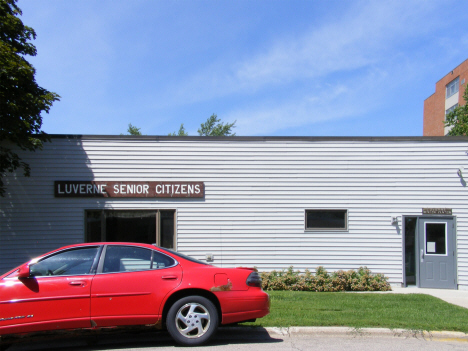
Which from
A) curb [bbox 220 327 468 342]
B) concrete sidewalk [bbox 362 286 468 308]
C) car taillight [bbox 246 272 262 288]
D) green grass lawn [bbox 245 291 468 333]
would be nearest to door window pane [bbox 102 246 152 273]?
car taillight [bbox 246 272 262 288]

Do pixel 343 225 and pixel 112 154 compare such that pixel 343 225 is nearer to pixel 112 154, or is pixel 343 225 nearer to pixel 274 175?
pixel 274 175

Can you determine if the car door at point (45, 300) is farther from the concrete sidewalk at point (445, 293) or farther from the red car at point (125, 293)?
the concrete sidewalk at point (445, 293)

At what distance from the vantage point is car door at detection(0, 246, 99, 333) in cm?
559

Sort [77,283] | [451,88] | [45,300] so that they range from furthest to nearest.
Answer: [451,88] → [77,283] → [45,300]

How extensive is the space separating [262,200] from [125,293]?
673cm

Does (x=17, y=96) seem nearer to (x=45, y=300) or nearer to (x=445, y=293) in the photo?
(x=45, y=300)

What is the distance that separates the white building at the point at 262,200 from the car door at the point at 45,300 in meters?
6.16

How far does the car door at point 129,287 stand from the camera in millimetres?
5793

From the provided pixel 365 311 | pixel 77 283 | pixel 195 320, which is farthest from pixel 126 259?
pixel 365 311

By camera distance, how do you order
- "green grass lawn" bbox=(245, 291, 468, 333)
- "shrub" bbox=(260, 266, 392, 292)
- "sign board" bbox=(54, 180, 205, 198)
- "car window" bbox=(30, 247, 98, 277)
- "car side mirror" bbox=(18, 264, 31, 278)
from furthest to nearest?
"sign board" bbox=(54, 180, 205, 198), "shrub" bbox=(260, 266, 392, 292), "green grass lawn" bbox=(245, 291, 468, 333), "car window" bbox=(30, 247, 98, 277), "car side mirror" bbox=(18, 264, 31, 278)

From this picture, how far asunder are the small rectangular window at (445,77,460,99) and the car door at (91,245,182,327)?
47.9 m

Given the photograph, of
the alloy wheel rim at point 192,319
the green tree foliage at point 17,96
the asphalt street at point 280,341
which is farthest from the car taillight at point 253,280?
the green tree foliage at point 17,96

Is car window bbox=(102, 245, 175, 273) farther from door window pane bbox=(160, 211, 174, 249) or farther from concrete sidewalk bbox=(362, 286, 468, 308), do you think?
concrete sidewalk bbox=(362, 286, 468, 308)

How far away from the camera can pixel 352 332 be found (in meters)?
6.93
